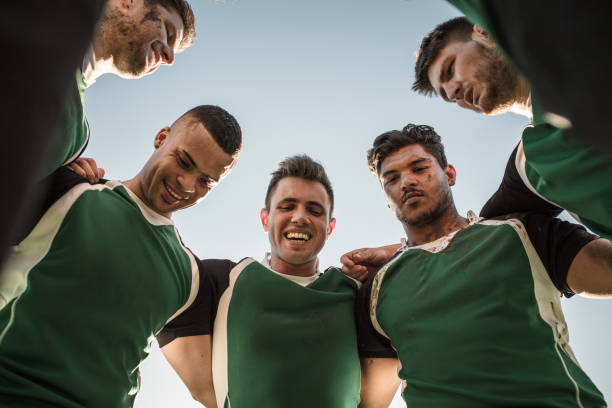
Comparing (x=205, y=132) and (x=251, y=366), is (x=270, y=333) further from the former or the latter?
(x=205, y=132)

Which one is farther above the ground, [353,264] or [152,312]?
[353,264]

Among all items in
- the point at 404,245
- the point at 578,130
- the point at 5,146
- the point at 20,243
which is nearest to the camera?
the point at 5,146

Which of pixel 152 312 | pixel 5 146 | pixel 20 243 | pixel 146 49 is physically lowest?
pixel 152 312

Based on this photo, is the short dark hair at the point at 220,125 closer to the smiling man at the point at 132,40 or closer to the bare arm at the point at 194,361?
the smiling man at the point at 132,40

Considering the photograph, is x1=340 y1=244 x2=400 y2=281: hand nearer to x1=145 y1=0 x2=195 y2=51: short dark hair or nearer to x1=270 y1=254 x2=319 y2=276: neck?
x1=270 y1=254 x2=319 y2=276: neck

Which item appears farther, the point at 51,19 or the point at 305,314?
the point at 305,314

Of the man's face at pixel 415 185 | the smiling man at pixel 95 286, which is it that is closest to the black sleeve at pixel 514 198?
the man's face at pixel 415 185


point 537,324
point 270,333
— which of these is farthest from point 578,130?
point 270,333

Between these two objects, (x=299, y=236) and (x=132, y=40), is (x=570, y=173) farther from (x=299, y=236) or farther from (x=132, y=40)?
(x=132, y=40)

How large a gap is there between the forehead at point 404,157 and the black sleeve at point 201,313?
1.65 meters

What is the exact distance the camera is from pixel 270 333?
2553 millimetres

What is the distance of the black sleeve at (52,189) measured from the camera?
201 cm

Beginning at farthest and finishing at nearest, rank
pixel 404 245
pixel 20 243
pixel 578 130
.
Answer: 1. pixel 404 245
2. pixel 20 243
3. pixel 578 130

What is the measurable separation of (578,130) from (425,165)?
263 cm
